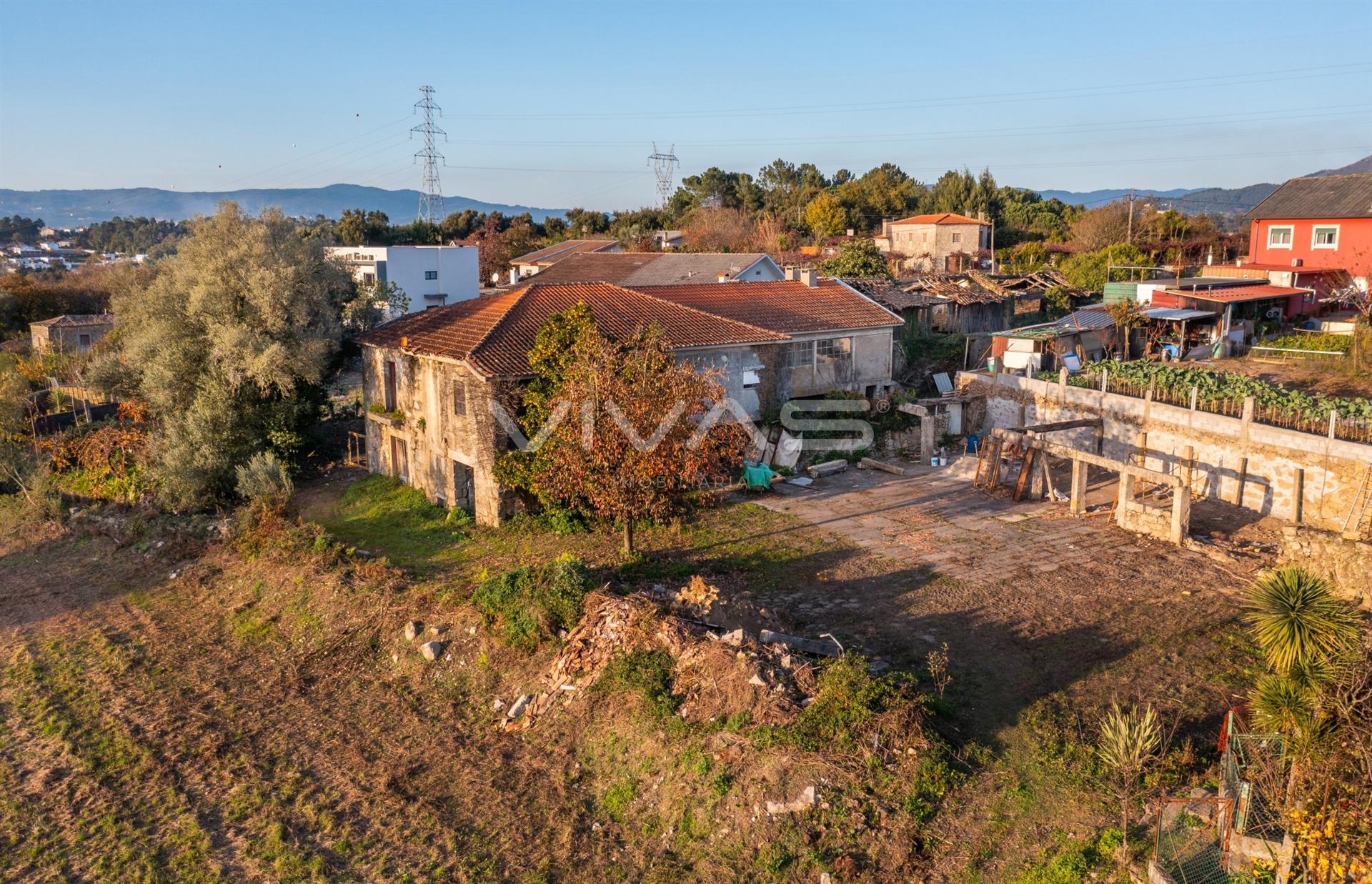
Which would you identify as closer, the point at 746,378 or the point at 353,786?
the point at 353,786

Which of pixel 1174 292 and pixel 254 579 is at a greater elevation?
pixel 1174 292

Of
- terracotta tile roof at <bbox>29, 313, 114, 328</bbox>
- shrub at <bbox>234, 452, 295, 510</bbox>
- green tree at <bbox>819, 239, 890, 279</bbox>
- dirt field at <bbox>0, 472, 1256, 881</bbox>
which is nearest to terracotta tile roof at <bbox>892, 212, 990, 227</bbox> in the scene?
green tree at <bbox>819, 239, 890, 279</bbox>

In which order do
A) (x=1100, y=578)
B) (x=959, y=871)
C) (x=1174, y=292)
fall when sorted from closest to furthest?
(x=959, y=871) → (x=1100, y=578) → (x=1174, y=292)

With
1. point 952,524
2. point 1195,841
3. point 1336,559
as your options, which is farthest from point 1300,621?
point 952,524

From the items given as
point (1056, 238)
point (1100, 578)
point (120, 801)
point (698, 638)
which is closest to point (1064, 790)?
point (698, 638)

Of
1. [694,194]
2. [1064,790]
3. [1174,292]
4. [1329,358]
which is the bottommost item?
[1064,790]

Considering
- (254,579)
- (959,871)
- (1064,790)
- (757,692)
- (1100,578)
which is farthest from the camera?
(254,579)

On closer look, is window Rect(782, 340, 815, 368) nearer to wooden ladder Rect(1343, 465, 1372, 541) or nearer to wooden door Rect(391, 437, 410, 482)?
wooden door Rect(391, 437, 410, 482)

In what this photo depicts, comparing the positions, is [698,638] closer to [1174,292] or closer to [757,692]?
[757,692]
